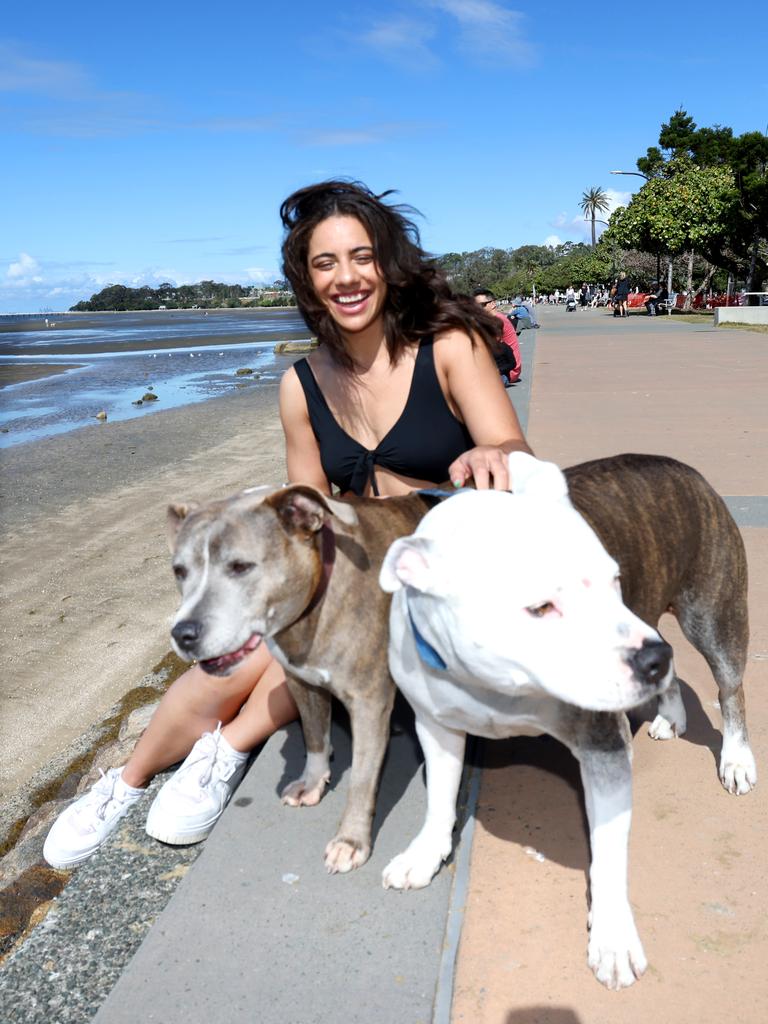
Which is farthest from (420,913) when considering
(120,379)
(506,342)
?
(120,379)

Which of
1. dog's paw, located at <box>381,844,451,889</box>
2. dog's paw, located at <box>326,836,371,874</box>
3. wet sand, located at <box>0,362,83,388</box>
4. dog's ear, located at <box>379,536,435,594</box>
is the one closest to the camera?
dog's ear, located at <box>379,536,435,594</box>

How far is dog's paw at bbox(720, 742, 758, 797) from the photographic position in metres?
3.18

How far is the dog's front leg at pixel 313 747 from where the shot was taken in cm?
327

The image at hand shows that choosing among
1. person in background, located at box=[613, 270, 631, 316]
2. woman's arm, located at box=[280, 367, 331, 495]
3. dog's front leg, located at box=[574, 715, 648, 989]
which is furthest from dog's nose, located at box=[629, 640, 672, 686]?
person in background, located at box=[613, 270, 631, 316]

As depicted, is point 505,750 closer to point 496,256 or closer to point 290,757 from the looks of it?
point 290,757

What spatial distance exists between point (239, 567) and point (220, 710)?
4.42ft

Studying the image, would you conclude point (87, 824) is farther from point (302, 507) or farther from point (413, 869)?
point (302, 507)

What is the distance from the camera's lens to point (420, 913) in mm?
2641

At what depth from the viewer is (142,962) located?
99.0 inches

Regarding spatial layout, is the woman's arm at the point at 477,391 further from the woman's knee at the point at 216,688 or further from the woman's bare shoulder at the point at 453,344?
the woman's knee at the point at 216,688

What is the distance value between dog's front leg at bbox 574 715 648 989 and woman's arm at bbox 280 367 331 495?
210cm

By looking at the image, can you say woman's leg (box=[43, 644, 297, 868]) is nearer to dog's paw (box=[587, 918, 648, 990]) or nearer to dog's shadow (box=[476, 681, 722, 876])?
dog's shadow (box=[476, 681, 722, 876])

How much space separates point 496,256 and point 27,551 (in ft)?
501

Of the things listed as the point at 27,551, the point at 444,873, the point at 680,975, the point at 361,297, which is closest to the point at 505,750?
the point at 444,873
